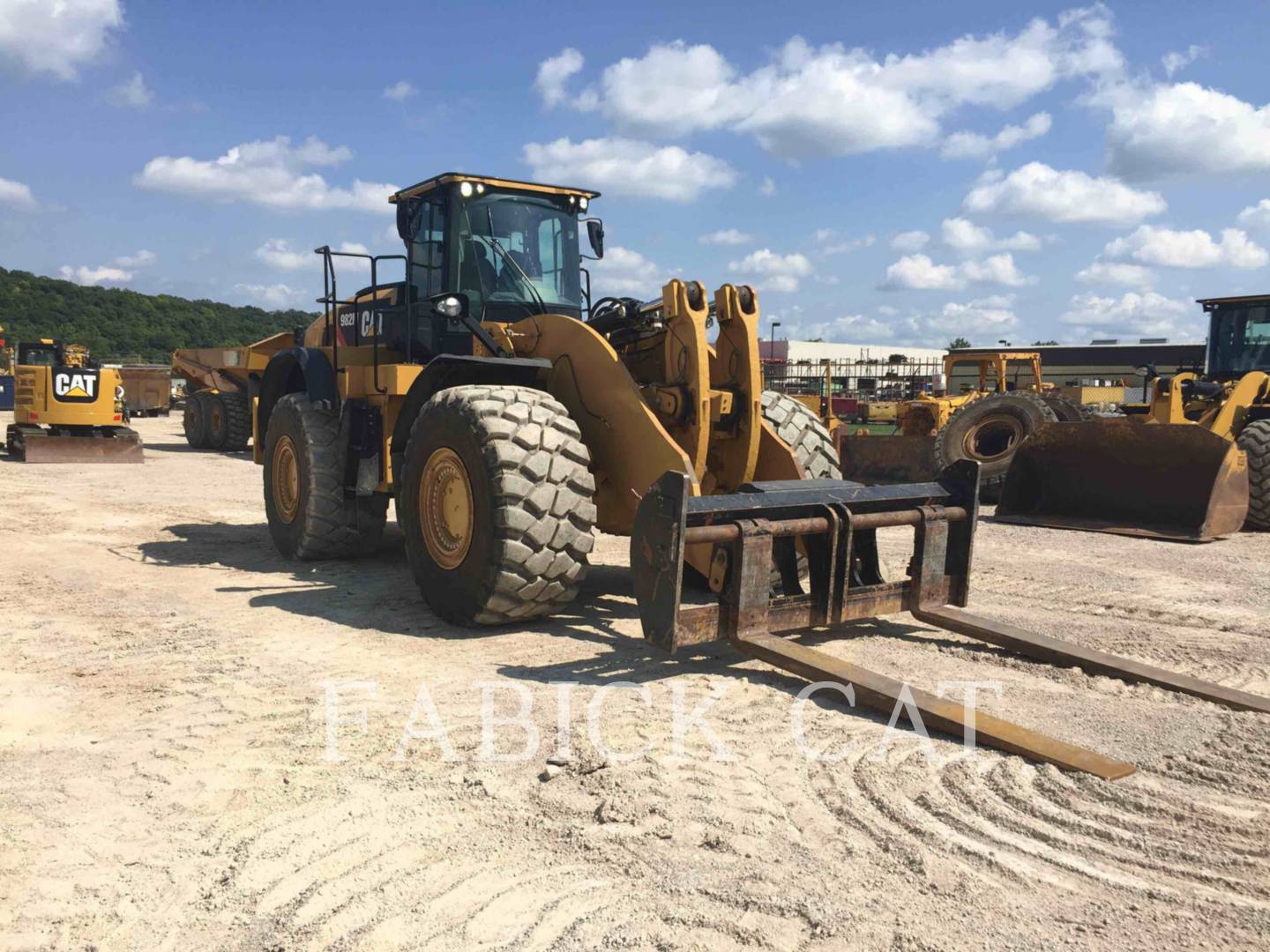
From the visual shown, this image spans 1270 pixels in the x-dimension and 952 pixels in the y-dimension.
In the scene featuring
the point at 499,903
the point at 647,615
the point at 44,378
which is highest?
the point at 44,378

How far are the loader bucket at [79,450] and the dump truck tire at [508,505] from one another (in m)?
13.9

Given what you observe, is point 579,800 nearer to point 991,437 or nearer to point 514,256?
point 514,256

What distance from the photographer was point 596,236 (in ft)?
24.9

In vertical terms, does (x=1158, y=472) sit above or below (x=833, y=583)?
above

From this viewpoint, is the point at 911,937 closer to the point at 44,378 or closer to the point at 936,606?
the point at 936,606

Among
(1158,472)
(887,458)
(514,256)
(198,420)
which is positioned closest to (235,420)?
(198,420)

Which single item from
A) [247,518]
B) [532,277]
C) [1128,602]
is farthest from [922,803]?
[247,518]

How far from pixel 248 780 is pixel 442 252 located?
4.29 m

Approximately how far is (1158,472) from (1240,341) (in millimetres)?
5226

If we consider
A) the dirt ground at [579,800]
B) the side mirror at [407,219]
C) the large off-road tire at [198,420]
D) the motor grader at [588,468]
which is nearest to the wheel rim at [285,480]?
the motor grader at [588,468]

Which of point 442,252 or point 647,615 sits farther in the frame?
point 442,252

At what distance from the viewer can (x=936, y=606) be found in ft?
17.7

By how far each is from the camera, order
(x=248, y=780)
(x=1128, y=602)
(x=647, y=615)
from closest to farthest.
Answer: (x=248, y=780) < (x=647, y=615) < (x=1128, y=602)

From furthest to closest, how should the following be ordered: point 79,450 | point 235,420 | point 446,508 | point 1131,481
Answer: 1. point 235,420
2. point 79,450
3. point 1131,481
4. point 446,508
